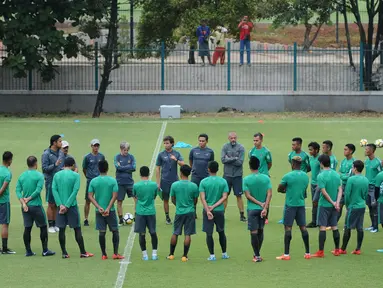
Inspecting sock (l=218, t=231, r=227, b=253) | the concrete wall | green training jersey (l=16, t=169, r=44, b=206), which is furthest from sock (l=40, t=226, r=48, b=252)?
the concrete wall

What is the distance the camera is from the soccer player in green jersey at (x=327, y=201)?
1777 centimetres

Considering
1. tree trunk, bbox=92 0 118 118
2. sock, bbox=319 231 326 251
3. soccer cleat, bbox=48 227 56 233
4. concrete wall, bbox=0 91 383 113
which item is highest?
tree trunk, bbox=92 0 118 118

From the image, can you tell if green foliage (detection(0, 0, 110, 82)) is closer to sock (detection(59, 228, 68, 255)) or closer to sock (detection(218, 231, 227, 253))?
sock (detection(59, 228, 68, 255))

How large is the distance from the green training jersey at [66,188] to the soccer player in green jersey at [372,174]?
5.51 meters

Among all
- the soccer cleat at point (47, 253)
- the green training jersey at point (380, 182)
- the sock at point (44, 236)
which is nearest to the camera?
the sock at point (44, 236)

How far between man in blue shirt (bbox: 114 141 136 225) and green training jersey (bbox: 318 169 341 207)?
13.8ft

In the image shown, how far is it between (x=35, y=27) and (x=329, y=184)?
67.2ft

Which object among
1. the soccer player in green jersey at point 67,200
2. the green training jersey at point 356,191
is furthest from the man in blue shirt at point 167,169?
the green training jersey at point 356,191

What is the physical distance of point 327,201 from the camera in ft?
58.4

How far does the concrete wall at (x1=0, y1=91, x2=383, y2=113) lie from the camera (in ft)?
124

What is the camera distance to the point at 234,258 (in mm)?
17812

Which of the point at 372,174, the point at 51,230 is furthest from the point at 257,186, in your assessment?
the point at 51,230

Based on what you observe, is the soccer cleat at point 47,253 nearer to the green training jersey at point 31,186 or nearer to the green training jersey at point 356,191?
the green training jersey at point 31,186

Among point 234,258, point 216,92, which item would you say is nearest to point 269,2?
point 216,92
